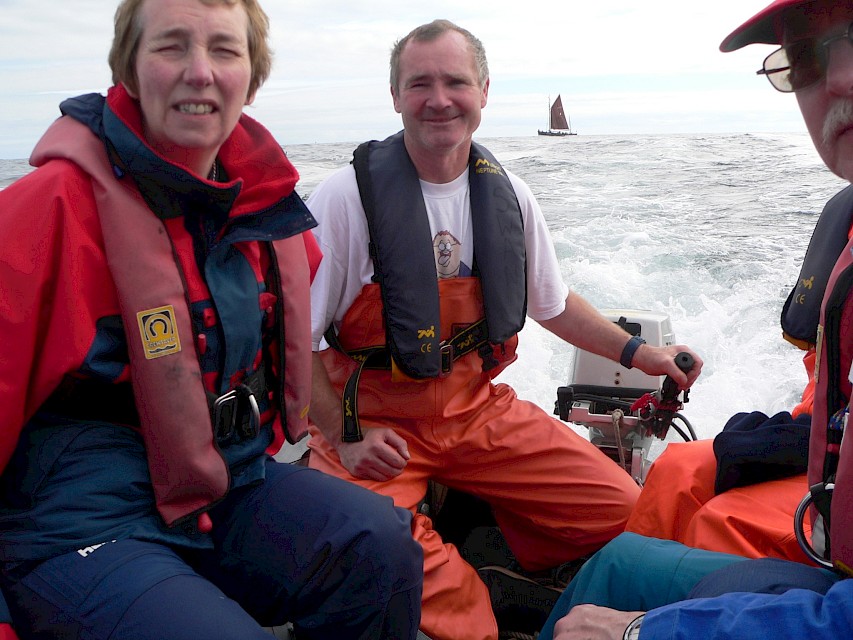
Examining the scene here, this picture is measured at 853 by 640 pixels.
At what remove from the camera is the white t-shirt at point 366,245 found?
2227mm

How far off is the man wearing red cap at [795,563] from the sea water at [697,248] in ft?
8.34

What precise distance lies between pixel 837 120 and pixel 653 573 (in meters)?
0.83

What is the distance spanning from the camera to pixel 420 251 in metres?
2.20

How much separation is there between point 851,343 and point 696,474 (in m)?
0.56

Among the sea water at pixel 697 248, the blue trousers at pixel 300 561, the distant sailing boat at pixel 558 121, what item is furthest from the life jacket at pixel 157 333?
the distant sailing boat at pixel 558 121

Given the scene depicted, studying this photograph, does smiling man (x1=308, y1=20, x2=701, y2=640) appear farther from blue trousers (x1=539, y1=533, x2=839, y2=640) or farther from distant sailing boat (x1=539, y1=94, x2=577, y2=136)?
distant sailing boat (x1=539, y1=94, x2=577, y2=136)

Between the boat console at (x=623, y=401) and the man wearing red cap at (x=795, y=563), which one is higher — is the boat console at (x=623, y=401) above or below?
below

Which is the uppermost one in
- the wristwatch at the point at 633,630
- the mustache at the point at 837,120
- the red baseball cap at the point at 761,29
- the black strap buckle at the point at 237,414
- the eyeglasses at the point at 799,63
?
the red baseball cap at the point at 761,29

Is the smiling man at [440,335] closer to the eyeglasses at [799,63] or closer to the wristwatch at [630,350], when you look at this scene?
the wristwatch at [630,350]

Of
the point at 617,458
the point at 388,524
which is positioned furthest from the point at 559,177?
the point at 388,524

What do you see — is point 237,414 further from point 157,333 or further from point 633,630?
point 633,630

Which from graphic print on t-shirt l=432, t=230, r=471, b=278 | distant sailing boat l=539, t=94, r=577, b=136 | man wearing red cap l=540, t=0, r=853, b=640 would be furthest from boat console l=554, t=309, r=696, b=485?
distant sailing boat l=539, t=94, r=577, b=136

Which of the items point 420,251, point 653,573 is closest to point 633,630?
point 653,573

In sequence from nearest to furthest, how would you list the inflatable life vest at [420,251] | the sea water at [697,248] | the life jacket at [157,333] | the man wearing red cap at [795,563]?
the man wearing red cap at [795,563] < the life jacket at [157,333] < the inflatable life vest at [420,251] < the sea water at [697,248]
